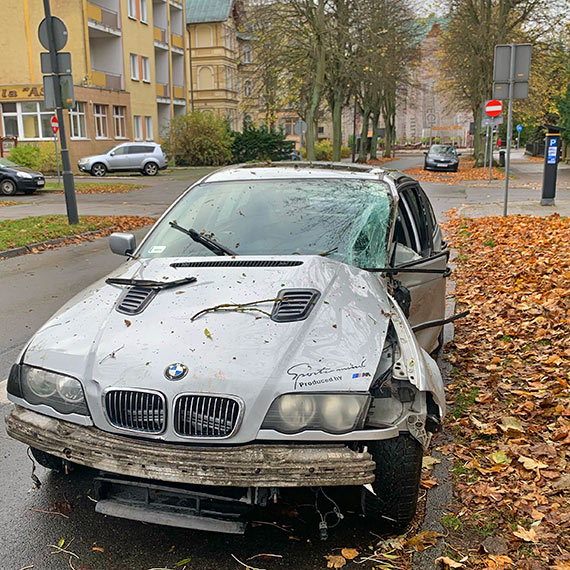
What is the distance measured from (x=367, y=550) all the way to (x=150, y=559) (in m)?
0.98

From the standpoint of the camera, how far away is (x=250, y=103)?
37.7m

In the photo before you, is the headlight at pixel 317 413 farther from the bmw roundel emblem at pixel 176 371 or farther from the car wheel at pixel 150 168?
the car wheel at pixel 150 168

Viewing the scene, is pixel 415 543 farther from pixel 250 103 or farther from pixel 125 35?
pixel 125 35

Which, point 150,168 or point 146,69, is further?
point 146,69

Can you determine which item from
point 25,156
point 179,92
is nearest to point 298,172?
point 25,156

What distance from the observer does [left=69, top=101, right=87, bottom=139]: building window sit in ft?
125

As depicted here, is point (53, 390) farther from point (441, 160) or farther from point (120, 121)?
point (120, 121)

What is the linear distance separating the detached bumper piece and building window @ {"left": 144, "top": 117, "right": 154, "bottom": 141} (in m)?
46.6


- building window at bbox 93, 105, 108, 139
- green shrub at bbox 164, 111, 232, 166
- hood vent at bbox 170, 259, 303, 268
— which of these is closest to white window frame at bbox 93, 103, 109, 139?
building window at bbox 93, 105, 108, 139

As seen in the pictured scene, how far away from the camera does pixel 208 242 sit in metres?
4.24

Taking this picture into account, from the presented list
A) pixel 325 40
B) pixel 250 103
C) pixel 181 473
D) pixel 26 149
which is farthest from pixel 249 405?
pixel 250 103

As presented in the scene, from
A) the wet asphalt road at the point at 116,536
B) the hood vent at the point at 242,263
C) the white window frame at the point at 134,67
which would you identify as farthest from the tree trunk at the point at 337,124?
the wet asphalt road at the point at 116,536

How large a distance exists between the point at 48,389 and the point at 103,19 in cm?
4236

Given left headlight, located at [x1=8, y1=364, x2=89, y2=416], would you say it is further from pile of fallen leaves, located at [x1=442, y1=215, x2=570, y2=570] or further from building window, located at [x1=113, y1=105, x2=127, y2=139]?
building window, located at [x1=113, y1=105, x2=127, y2=139]
